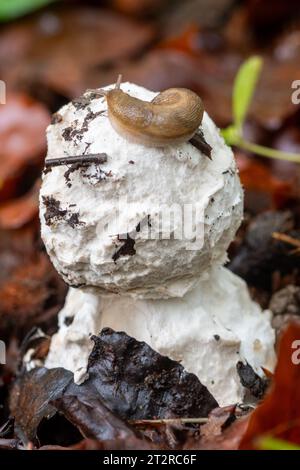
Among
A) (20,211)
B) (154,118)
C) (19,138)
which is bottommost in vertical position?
(20,211)

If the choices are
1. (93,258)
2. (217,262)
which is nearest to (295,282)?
(217,262)

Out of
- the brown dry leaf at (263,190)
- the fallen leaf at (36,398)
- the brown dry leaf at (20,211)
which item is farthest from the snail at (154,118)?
the brown dry leaf at (20,211)

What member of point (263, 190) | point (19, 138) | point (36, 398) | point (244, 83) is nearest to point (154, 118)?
point (36, 398)

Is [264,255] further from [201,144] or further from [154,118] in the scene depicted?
[154,118]

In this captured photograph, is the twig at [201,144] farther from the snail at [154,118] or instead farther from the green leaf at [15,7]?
the green leaf at [15,7]

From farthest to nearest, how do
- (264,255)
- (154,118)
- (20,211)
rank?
(20,211) < (264,255) < (154,118)
